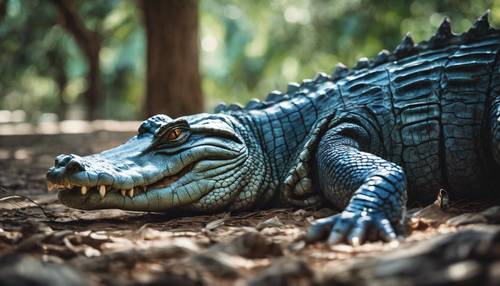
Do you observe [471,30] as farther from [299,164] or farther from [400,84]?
[299,164]

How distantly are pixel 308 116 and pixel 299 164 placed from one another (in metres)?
0.44

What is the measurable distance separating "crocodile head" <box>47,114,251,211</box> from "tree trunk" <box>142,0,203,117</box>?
18.0 feet

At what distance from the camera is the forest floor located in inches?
66.9

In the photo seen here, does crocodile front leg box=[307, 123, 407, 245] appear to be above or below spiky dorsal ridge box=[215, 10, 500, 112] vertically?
below

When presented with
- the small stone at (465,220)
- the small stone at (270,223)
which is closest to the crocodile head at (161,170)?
the small stone at (270,223)

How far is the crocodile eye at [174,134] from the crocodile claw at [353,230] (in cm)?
138

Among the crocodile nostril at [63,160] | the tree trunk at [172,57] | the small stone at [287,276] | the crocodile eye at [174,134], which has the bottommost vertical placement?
the small stone at [287,276]

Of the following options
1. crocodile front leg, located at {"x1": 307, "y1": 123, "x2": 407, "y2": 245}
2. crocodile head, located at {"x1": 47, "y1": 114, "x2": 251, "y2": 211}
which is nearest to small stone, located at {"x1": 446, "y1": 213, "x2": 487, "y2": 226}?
crocodile front leg, located at {"x1": 307, "y1": 123, "x2": 407, "y2": 245}

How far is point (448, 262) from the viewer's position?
170cm

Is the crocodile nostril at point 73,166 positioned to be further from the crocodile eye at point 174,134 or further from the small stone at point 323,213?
the small stone at point 323,213

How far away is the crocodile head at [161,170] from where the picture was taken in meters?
3.15

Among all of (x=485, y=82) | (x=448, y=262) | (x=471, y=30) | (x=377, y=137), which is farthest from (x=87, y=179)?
(x=471, y=30)

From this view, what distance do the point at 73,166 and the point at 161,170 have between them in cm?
57

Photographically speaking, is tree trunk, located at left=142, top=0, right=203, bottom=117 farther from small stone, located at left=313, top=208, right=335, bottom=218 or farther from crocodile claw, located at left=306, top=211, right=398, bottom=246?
crocodile claw, located at left=306, top=211, right=398, bottom=246
